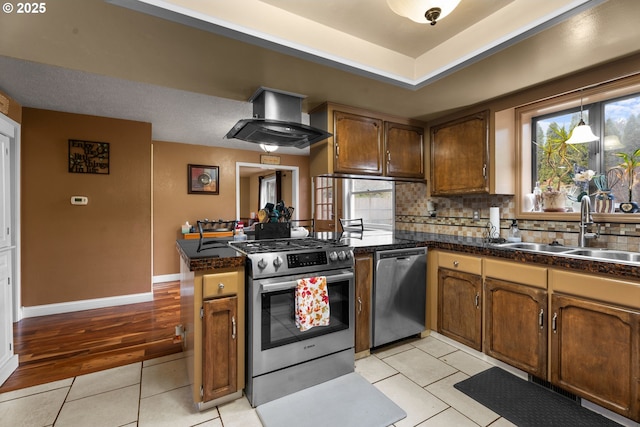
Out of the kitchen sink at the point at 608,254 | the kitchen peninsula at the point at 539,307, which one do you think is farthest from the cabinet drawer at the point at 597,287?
the kitchen sink at the point at 608,254

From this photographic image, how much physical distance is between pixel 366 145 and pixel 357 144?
0.37 feet

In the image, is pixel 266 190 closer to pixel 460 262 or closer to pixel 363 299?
pixel 363 299

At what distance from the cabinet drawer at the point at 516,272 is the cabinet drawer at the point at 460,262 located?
71 mm

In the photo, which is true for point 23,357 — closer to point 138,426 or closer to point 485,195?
point 138,426

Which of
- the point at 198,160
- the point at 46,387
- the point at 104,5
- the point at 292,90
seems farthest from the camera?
the point at 198,160

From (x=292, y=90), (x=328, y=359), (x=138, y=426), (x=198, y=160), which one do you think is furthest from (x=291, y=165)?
(x=138, y=426)

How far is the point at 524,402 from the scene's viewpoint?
1.82 metres

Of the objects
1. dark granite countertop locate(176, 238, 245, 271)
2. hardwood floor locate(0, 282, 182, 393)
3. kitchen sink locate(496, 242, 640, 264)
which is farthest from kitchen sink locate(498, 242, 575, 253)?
hardwood floor locate(0, 282, 182, 393)

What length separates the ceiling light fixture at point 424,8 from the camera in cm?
132

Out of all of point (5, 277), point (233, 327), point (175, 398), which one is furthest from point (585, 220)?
point (5, 277)

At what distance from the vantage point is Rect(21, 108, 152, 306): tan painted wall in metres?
3.43

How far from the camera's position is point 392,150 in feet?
10.1

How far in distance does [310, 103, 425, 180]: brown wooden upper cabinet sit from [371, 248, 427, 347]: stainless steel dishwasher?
0.90 metres

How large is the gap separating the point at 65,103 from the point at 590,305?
502 cm
